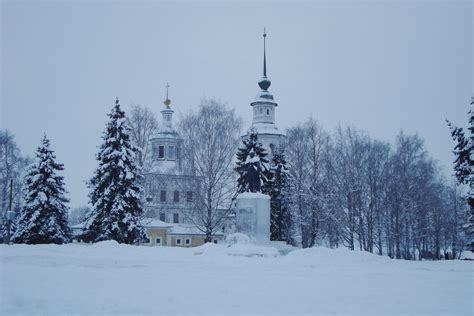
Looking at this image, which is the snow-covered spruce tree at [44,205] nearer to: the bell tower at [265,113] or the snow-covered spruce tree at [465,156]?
the snow-covered spruce tree at [465,156]

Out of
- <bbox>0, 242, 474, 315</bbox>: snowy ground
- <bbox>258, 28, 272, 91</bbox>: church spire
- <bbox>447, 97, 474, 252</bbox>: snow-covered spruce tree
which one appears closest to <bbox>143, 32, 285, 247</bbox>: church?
<bbox>258, 28, 272, 91</bbox>: church spire

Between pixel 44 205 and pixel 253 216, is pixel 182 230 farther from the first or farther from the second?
pixel 253 216

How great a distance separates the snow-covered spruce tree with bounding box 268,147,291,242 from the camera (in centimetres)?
3562

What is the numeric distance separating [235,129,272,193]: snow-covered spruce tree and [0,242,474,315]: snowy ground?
39.6 ft

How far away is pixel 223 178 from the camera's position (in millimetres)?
35562

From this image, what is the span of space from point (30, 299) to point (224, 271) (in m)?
6.37

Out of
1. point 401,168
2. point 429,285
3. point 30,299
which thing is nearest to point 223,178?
point 401,168

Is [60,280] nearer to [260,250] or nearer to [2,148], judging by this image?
[260,250]

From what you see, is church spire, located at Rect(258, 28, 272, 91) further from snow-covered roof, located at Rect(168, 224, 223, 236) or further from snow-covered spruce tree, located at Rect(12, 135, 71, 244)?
snow-covered spruce tree, located at Rect(12, 135, 71, 244)

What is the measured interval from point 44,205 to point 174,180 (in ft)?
34.3

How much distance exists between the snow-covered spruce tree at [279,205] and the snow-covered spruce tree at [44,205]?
44.3 ft

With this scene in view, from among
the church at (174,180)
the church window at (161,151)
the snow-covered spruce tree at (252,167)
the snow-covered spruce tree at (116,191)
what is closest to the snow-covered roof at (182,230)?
the church at (174,180)

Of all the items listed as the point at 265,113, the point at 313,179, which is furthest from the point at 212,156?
the point at 265,113

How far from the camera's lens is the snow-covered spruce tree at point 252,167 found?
30.4 m
